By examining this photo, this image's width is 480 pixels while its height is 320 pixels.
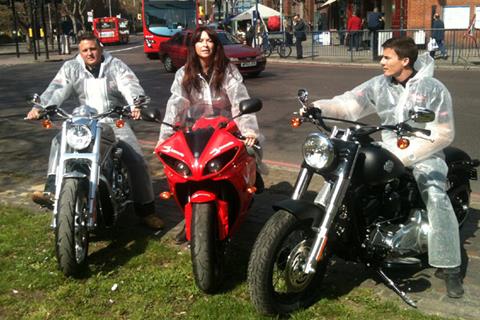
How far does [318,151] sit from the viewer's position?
3.24m

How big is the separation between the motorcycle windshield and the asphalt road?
355 cm

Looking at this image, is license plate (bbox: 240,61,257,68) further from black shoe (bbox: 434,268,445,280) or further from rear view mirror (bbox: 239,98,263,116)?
black shoe (bbox: 434,268,445,280)

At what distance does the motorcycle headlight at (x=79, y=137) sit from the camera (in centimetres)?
405

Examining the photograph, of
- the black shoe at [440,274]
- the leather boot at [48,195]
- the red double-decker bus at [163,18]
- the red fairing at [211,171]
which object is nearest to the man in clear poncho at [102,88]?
the leather boot at [48,195]

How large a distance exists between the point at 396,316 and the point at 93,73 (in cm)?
309

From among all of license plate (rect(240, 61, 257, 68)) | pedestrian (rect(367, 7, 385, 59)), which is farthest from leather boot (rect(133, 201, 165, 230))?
pedestrian (rect(367, 7, 385, 59))

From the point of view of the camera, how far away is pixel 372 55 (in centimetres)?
2194

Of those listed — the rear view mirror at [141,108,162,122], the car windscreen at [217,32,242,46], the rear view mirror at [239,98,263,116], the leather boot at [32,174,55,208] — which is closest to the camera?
the rear view mirror at [239,98,263,116]

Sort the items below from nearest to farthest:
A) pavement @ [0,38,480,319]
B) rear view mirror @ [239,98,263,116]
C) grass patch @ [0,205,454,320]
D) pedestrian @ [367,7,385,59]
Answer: grass patch @ [0,205,454,320], pavement @ [0,38,480,319], rear view mirror @ [239,98,263,116], pedestrian @ [367,7,385,59]

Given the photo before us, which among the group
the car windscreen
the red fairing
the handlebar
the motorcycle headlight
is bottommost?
the red fairing

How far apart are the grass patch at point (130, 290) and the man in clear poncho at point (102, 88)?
1.98ft

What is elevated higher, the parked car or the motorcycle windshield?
the parked car

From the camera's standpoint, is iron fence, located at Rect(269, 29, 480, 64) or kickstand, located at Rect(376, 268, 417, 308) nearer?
kickstand, located at Rect(376, 268, 417, 308)

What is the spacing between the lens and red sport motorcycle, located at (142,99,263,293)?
11.8 ft
